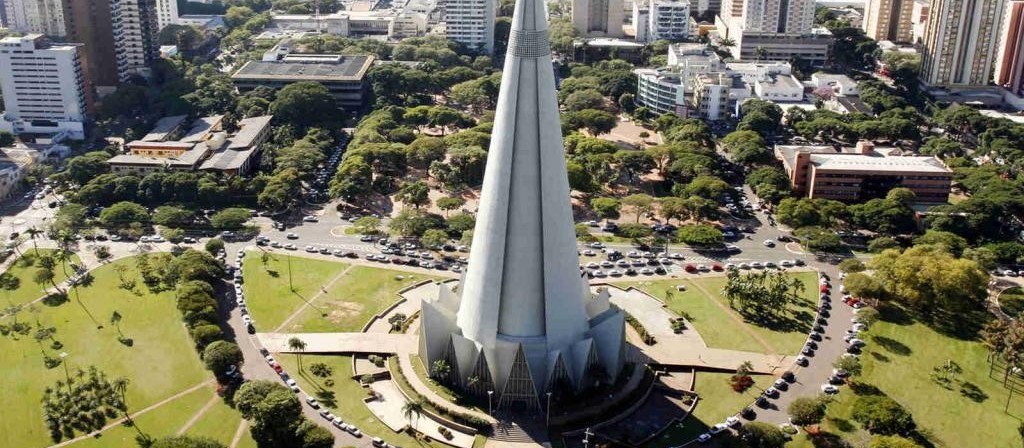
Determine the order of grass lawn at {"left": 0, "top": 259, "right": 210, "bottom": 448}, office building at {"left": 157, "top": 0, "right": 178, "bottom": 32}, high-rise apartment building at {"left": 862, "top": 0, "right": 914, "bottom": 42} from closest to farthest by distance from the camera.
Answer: grass lawn at {"left": 0, "top": 259, "right": 210, "bottom": 448}
high-rise apartment building at {"left": 862, "top": 0, "right": 914, "bottom": 42}
office building at {"left": 157, "top": 0, "right": 178, "bottom": 32}

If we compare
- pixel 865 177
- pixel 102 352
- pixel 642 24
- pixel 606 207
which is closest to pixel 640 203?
pixel 606 207

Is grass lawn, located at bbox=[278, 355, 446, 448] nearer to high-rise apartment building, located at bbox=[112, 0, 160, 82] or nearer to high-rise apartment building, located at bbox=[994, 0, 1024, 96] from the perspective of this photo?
high-rise apartment building, located at bbox=[112, 0, 160, 82]

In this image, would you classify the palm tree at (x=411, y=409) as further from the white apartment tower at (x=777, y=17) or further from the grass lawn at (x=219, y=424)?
the white apartment tower at (x=777, y=17)

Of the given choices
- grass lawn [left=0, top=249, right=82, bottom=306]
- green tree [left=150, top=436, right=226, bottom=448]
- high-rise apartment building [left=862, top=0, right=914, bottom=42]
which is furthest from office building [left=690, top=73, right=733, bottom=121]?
green tree [left=150, top=436, right=226, bottom=448]

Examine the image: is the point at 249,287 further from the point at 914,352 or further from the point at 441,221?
the point at 914,352

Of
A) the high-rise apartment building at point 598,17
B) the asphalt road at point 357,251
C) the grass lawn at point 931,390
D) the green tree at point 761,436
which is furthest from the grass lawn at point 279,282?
the high-rise apartment building at point 598,17
